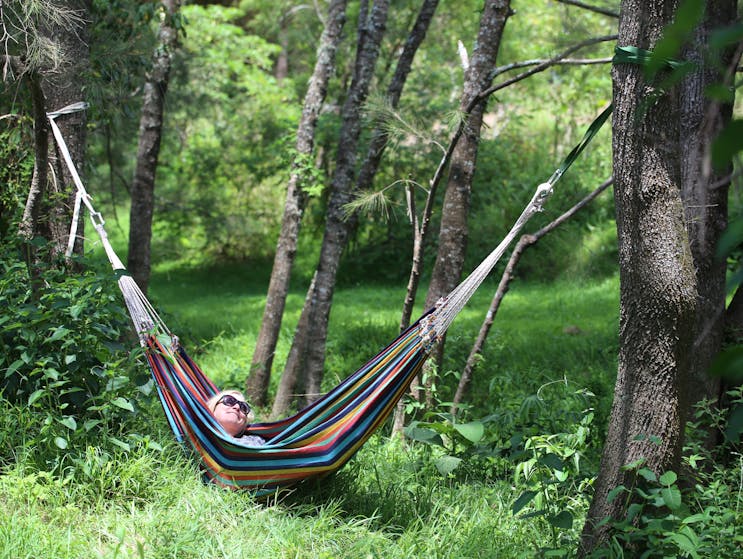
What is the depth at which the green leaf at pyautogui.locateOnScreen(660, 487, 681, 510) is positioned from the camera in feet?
6.75

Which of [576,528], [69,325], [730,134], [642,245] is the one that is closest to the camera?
[730,134]

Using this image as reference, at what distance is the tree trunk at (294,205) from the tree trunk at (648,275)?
9.69 feet

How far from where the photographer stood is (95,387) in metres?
2.91

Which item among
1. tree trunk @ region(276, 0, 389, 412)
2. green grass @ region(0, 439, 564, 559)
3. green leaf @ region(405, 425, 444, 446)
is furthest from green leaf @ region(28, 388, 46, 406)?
tree trunk @ region(276, 0, 389, 412)

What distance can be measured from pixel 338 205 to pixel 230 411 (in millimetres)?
2040

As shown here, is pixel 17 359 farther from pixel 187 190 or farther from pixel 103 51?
pixel 187 190

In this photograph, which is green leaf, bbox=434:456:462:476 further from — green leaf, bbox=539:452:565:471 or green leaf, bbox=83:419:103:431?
green leaf, bbox=83:419:103:431

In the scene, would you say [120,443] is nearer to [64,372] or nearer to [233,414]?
[64,372]

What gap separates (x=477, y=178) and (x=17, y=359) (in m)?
6.95

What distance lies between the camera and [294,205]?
515 centimetres

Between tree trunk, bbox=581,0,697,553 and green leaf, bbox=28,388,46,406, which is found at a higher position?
tree trunk, bbox=581,0,697,553

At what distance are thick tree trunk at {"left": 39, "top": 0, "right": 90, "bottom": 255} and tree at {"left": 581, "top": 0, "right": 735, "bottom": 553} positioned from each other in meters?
2.53

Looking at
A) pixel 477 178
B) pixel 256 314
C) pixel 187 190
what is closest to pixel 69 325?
pixel 256 314

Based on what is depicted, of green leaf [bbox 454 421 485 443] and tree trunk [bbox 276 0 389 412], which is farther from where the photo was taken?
tree trunk [bbox 276 0 389 412]
